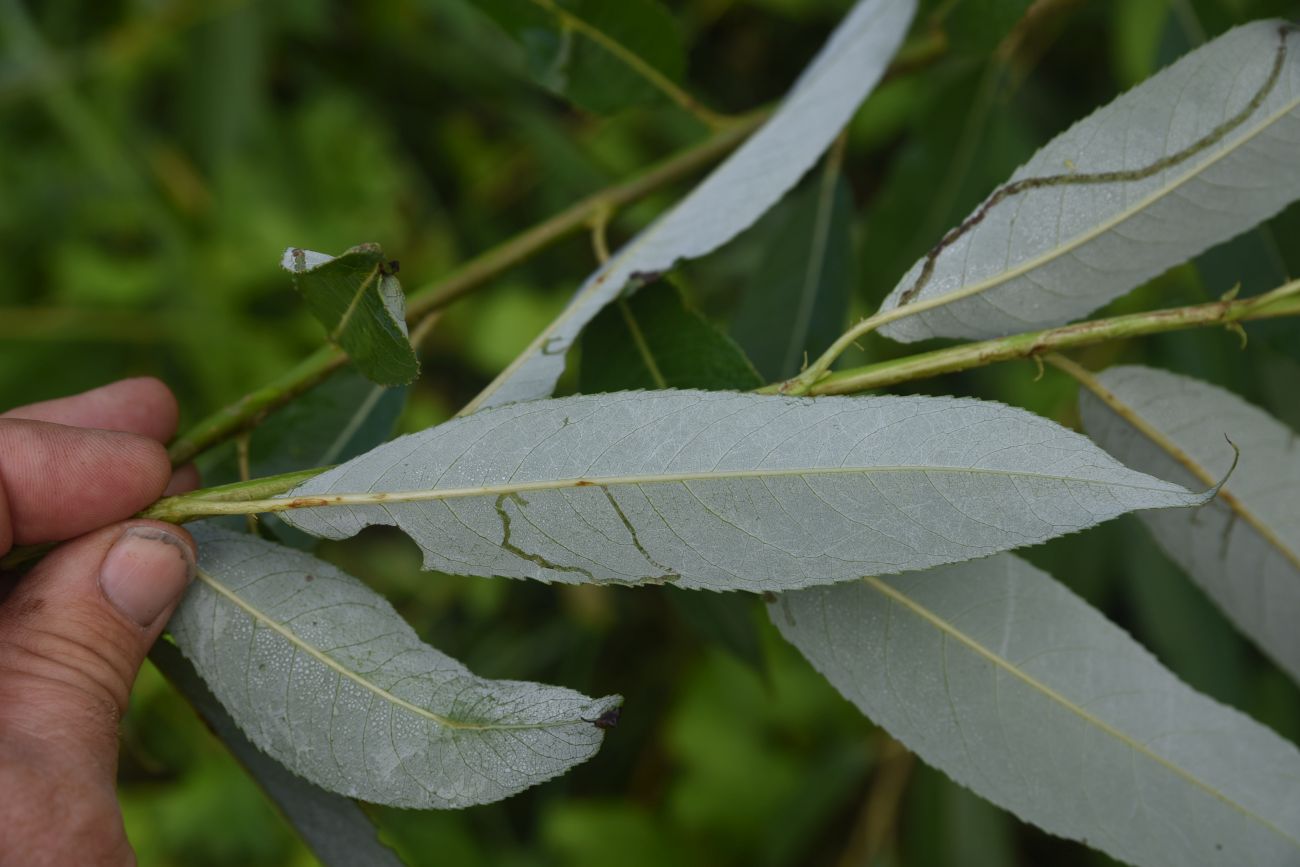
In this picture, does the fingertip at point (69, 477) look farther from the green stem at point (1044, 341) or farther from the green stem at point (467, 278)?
the green stem at point (1044, 341)

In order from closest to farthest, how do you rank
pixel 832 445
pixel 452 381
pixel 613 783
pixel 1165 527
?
pixel 832 445 → pixel 1165 527 → pixel 613 783 → pixel 452 381

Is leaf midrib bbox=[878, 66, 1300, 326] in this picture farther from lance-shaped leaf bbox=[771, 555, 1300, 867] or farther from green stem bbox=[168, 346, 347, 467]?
green stem bbox=[168, 346, 347, 467]

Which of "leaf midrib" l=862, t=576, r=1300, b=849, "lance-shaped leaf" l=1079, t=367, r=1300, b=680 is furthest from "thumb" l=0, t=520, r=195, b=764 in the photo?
"lance-shaped leaf" l=1079, t=367, r=1300, b=680

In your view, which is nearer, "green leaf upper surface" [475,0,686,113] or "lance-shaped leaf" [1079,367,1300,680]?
"lance-shaped leaf" [1079,367,1300,680]

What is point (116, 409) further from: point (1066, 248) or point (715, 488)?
point (1066, 248)

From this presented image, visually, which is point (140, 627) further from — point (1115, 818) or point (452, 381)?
point (452, 381)

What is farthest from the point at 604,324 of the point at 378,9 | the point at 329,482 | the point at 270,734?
the point at 378,9
